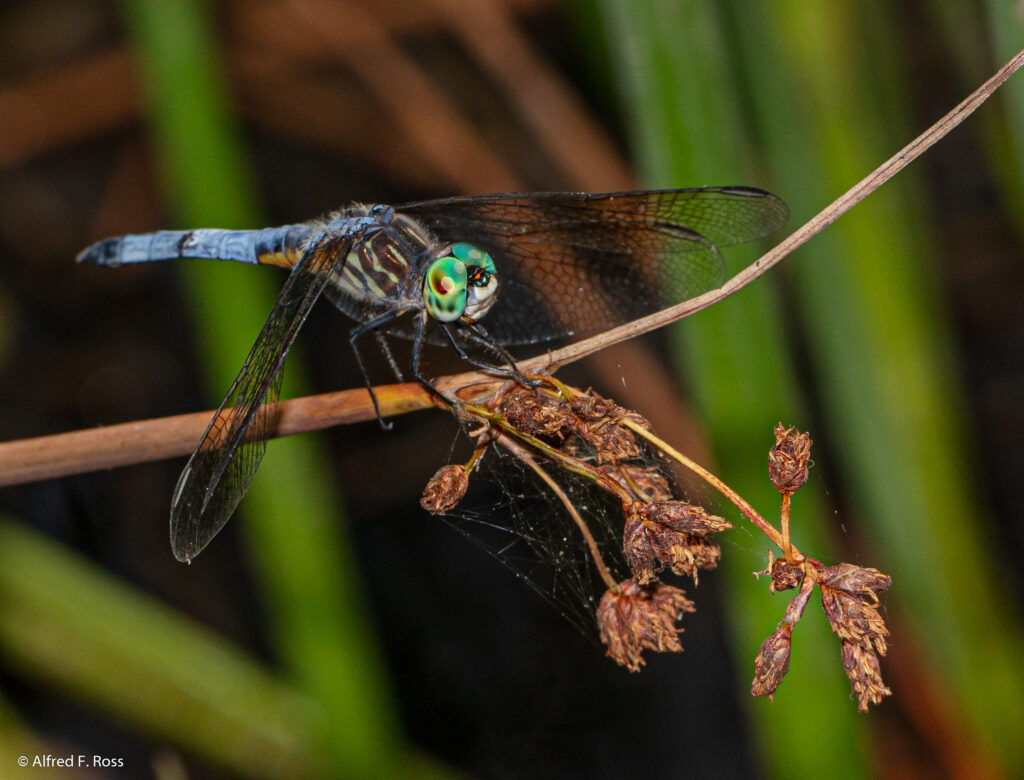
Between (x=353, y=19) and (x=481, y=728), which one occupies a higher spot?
(x=353, y=19)

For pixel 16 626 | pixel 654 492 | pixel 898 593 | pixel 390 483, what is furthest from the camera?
pixel 390 483

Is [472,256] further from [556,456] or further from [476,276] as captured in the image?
[556,456]

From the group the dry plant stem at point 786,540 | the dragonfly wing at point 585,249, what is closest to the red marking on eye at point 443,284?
the dragonfly wing at point 585,249

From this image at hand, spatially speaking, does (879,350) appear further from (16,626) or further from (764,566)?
(16,626)

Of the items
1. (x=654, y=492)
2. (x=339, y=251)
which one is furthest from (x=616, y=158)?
(x=654, y=492)

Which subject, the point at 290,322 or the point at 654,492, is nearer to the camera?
the point at 654,492

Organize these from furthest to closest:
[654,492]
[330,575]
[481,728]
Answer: [481,728]
[330,575]
[654,492]

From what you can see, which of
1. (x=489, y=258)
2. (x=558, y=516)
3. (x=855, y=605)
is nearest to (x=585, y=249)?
(x=489, y=258)

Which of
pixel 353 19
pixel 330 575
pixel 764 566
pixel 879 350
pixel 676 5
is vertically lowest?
pixel 764 566
